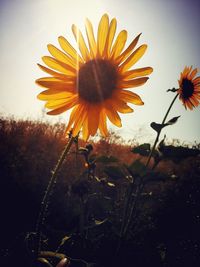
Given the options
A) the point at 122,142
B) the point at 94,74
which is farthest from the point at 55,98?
the point at 122,142

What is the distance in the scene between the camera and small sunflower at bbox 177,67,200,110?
238 centimetres

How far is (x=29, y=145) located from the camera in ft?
18.9

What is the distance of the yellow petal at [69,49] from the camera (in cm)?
131

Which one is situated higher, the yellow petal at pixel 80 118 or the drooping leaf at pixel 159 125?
the drooping leaf at pixel 159 125

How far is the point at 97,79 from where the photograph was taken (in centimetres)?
152

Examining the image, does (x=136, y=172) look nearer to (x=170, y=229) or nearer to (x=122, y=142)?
(x=170, y=229)

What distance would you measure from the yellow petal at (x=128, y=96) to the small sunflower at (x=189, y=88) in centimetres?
109

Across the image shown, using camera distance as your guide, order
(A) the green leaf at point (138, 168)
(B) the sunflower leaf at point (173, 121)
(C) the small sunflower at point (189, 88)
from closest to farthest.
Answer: (A) the green leaf at point (138, 168)
(B) the sunflower leaf at point (173, 121)
(C) the small sunflower at point (189, 88)

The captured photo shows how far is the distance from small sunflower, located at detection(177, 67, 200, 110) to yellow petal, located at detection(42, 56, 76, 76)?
1.25 meters

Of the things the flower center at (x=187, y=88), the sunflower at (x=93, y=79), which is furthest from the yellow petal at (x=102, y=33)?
the flower center at (x=187, y=88)

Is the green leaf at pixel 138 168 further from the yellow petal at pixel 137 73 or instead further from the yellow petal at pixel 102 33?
the yellow petal at pixel 102 33

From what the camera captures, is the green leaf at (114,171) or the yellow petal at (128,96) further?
the green leaf at (114,171)

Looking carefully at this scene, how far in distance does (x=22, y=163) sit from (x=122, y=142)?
2.89m

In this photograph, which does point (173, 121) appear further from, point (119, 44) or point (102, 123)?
point (119, 44)
